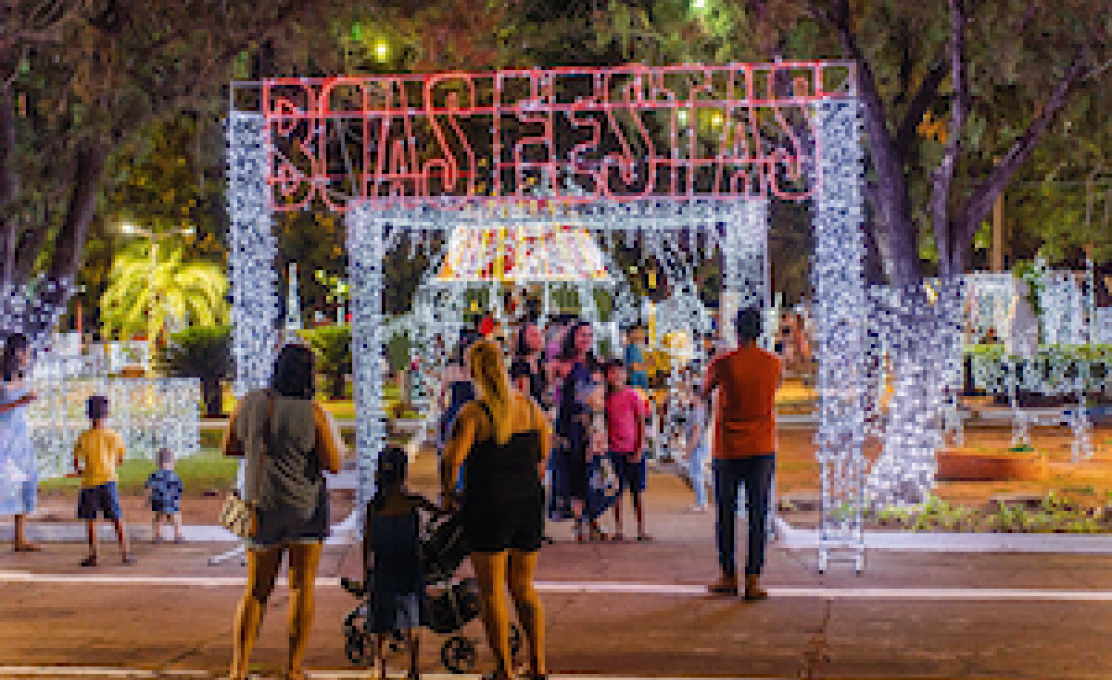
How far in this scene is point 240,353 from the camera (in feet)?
34.6

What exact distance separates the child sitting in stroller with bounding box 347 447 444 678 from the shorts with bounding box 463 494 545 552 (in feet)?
0.69

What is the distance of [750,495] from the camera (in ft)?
28.1

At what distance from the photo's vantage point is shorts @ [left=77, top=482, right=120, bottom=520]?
10.1 meters

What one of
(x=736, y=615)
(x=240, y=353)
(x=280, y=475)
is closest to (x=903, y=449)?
(x=736, y=615)

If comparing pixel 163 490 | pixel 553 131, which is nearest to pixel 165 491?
pixel 163 490

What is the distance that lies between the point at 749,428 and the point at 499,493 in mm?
2674

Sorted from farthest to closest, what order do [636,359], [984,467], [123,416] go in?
[123,416], [636,359], [984,467]

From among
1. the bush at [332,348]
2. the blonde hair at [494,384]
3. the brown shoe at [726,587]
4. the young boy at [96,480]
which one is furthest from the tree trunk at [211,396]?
the blonde hair at [494,384]

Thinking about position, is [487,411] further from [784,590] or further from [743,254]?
[743,254]

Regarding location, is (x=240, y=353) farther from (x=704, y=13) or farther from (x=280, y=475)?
(x=704, y=13)

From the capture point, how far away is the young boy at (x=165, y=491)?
10.9m

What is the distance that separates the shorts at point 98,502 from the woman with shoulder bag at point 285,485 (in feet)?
13.4

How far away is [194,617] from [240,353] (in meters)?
2.73

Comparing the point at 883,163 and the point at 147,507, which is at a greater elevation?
the point at 883,163
